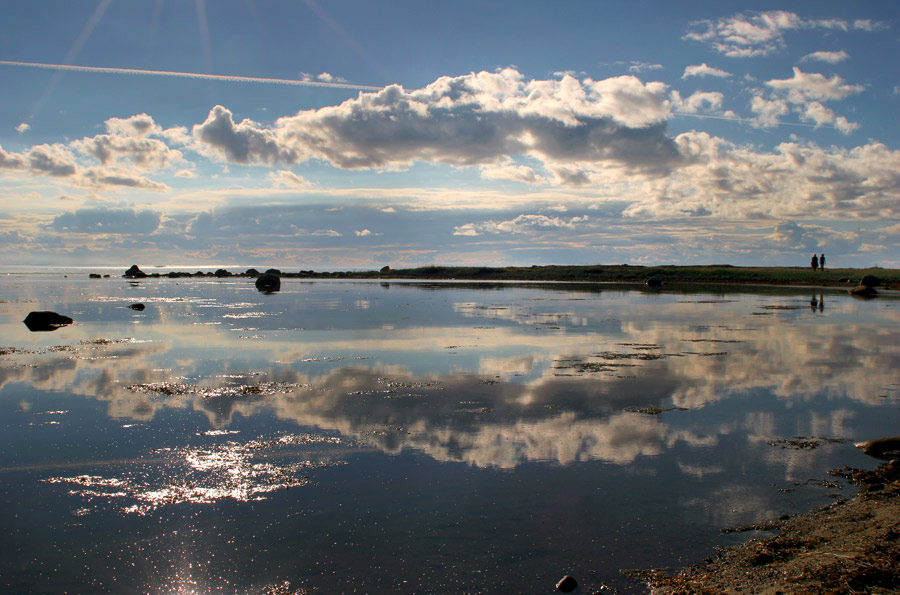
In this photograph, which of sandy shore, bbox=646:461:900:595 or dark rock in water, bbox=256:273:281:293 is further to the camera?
dark rock in water, bbox=256:273:281:293

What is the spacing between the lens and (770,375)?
18.6m

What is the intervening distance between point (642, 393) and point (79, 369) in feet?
57.2

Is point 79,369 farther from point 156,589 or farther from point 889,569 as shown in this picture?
point 889,569

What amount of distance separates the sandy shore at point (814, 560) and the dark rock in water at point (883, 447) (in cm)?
297

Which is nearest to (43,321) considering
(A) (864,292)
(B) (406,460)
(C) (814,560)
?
(B) (406,460)

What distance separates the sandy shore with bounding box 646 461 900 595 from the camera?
6.07m

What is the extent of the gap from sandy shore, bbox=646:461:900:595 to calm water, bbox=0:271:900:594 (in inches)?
16.9

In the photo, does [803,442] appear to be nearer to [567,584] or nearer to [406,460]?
[567,584]

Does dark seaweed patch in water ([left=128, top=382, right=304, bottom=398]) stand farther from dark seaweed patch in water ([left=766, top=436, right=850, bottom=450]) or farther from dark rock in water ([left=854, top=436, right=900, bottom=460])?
dark rock in water ([left=854, top=436, right=900, bottom=460])

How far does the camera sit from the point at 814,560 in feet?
21.9

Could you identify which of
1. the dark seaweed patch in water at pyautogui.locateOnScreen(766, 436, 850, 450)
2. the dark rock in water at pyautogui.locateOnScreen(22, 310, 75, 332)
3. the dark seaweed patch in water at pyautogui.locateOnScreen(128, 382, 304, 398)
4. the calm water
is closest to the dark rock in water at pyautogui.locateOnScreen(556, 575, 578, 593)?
the calm water

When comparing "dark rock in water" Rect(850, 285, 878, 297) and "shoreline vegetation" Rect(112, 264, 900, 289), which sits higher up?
"shoreline vegetation" Rect(112, 264, 900, 289)

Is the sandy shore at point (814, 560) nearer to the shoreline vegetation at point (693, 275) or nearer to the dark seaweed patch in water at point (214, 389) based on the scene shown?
the dark seaweed patch in water at point (214, 389)

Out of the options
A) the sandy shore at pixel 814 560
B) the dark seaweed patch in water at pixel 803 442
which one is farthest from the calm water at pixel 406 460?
the sandy shore at pixel 814 560
